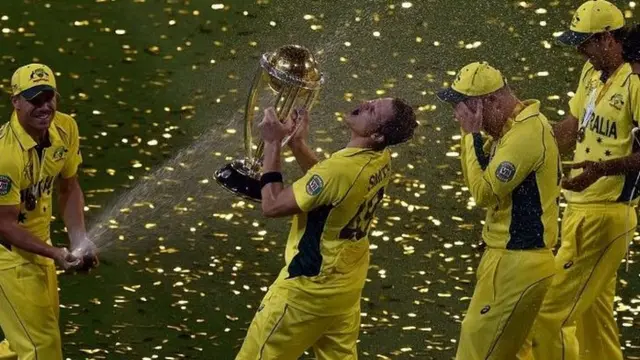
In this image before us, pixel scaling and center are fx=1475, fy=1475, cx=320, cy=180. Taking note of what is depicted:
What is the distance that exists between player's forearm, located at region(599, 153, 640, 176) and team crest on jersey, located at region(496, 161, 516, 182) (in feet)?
1.92

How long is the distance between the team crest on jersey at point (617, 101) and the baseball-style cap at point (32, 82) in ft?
7.04

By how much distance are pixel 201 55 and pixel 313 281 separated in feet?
7.61

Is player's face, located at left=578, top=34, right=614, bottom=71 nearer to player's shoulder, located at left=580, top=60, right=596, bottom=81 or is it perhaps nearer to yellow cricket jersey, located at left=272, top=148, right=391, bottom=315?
player's shoulder, located at left=580, top=60, right=596, bottom=81

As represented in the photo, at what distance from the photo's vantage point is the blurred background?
699 centimetres

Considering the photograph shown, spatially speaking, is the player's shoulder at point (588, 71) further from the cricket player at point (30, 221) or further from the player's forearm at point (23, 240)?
the player's forearm at point (23, 240)

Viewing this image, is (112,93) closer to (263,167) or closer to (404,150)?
(404,150)

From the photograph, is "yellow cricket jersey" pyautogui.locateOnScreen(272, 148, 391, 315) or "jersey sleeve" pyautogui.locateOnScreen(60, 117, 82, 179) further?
"jersey sleeve" pyautogui.locateOnScreen(60, 117, 82, 179)

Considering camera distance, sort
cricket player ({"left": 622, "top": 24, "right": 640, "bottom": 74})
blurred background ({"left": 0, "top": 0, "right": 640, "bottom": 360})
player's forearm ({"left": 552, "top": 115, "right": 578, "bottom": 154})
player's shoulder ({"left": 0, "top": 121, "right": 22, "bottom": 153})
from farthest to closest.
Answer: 1. blurred background ({"left": 0, "top": 0, "right": 640, "bottom": 360})
2. player's forearm ({"left": 552, "top": 115, "right": 578, "bottom": 154})
3. cricket player ({"left": 622, "top": 24, "right": 640, "bottom": 74})
4. player's shoulder ({"left": 0, "top": 121, "right": 22, "bottom": 153})

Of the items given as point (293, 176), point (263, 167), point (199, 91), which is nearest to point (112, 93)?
point (199, 91)

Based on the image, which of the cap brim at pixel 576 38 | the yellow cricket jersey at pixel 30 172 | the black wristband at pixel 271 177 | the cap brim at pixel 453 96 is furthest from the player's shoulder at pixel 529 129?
the yellow cricket jersey at pixel 30 172

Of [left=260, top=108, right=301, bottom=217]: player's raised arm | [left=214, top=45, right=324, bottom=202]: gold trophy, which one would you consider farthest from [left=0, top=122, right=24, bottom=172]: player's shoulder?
[left=260, top=108, right=301, bottom=217]: player's raised arm

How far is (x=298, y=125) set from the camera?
542 cm

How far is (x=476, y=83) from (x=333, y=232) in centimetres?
74

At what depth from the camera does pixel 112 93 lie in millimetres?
7312
